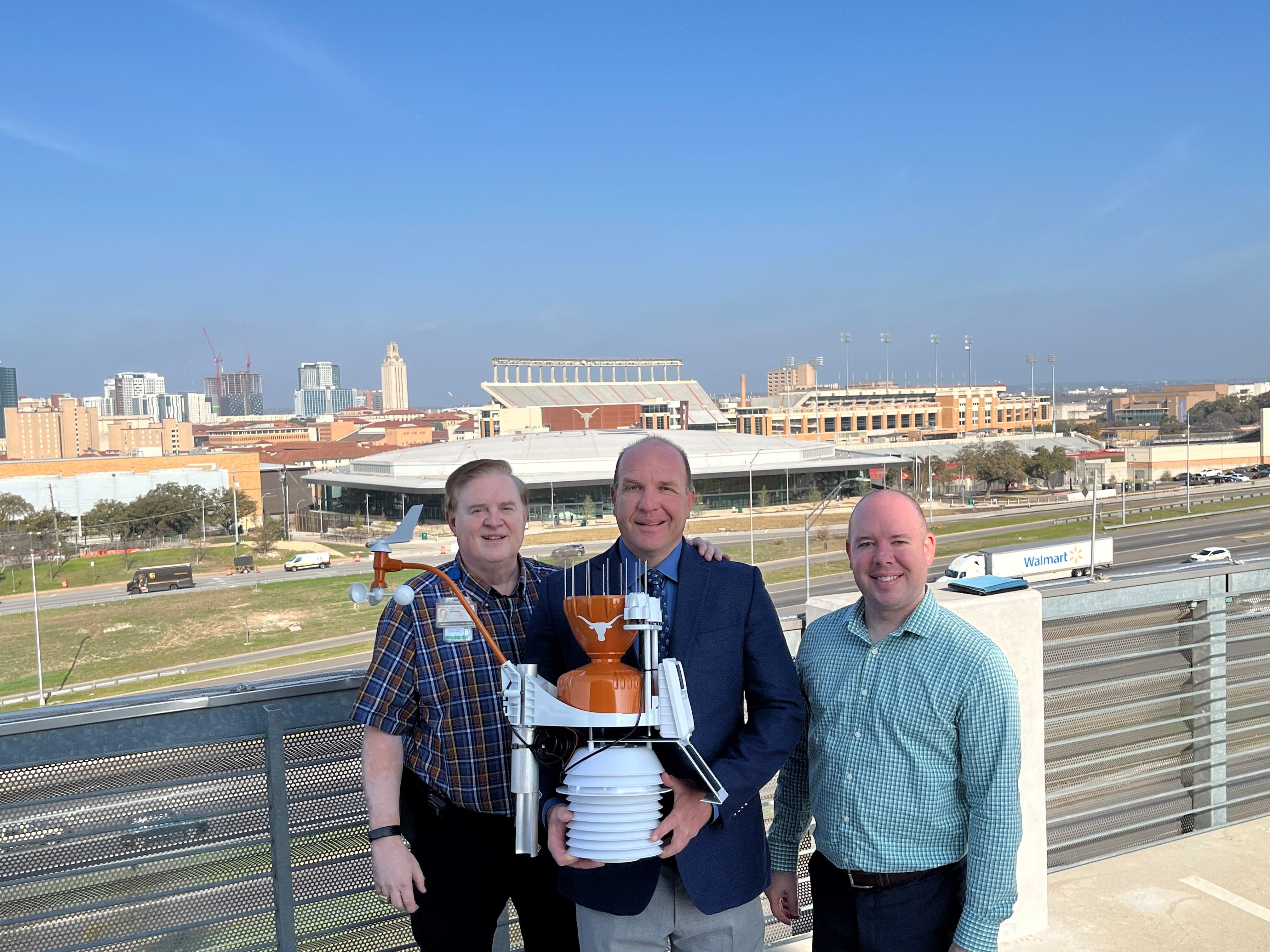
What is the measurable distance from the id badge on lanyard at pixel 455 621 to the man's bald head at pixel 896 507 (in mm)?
870

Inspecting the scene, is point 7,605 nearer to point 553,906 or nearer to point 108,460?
point 108,460

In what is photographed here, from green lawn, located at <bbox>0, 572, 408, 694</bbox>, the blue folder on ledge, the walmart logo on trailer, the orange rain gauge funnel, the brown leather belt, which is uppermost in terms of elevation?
the orange rain gauge funnel

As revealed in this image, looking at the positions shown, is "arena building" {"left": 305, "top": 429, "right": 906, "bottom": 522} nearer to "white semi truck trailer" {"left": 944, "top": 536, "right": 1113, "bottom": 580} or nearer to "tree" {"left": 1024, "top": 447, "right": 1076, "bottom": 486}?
"tree" {"left": 1024, "top": 447, "right": 1076, "bottom": 486}

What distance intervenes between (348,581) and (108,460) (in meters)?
38.3

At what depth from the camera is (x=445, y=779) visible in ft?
7.43

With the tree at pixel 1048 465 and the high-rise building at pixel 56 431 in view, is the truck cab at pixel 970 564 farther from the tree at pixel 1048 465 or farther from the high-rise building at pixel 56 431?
the high-rise building at pixel 56 431

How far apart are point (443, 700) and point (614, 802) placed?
64 cm

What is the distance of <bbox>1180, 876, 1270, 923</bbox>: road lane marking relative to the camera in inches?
134

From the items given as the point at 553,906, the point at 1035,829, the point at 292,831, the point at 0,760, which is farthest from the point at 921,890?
the point at 0,760

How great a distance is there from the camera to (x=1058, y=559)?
24406 millimetres

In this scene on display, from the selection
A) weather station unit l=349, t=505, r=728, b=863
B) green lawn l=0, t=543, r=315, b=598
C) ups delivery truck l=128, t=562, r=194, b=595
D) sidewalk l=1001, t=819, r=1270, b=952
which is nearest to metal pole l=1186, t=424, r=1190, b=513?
green lawn l=0, t=543, r=315, b=598

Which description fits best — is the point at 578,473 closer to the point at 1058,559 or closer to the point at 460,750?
the point at 1058,559

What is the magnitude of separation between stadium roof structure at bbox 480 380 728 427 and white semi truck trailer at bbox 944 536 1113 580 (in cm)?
7356

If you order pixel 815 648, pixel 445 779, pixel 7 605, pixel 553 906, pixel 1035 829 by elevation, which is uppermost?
pixel 815 648
